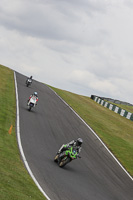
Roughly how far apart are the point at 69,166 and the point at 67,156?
155 cm

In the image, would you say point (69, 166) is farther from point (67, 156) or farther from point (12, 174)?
point (12, 174)

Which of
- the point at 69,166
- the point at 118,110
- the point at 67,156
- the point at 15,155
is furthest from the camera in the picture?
the point at 118,110

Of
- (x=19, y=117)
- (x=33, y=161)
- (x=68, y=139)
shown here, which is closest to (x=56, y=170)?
(x=33, y=161)

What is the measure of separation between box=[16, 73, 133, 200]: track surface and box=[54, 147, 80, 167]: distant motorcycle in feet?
1.14

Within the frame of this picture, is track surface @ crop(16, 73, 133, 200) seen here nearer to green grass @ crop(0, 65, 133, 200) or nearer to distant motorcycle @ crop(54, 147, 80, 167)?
distant motorcycle @ crop(54, 147, 80, 167)

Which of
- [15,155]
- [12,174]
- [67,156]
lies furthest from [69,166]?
[12,174]

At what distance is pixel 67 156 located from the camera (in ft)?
53.9

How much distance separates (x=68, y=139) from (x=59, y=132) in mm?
1304

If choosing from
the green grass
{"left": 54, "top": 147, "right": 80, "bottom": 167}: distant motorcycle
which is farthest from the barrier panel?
{"left": 54, "top": 147, "right": 80, "bottom": 167}: distant motorcycle

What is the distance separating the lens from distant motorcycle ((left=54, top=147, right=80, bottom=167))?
53.5 feet

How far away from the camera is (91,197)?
13.8 m

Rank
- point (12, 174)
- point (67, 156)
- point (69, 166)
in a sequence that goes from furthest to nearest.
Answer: point (69, 166) → point (67, 156) → point (12, 174)

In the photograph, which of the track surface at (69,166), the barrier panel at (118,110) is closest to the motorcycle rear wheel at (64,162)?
the track surface at (69,166)

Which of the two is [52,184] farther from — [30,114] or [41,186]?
[30,114]
